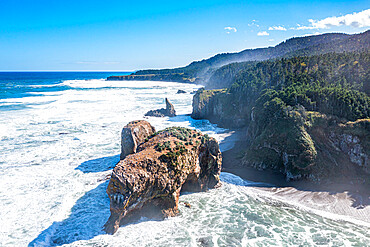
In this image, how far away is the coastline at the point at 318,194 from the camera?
21172 mm

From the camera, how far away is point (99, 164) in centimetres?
3048

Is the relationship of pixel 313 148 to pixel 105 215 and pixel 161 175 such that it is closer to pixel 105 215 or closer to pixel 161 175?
pixel 161 175

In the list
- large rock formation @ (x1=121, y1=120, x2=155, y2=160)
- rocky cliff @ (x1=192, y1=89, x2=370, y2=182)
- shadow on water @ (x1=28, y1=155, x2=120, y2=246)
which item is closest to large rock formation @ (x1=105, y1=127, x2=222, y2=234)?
shadow on water @ (x1=28, y1=155, x2=120, y2=246)

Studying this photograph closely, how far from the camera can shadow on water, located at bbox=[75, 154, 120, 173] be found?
29.1 metres

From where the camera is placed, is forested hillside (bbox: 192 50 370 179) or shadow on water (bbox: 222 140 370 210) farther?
forested hillside (bbox: 192 50 370 179)

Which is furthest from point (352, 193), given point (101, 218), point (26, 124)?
point (26, 124)

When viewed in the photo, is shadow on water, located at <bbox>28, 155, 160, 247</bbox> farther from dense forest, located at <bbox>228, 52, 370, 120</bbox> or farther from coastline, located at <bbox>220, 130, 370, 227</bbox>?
dense forest, located at <bbox>228, 52, 370, 120</bbox>

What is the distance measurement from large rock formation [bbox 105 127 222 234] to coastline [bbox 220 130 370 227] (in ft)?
17.8

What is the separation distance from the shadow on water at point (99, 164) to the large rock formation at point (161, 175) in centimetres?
783

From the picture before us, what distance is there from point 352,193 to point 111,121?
152 feet

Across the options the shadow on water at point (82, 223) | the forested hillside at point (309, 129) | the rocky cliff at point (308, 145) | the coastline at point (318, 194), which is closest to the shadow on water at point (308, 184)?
the coastline at point (318, 194)

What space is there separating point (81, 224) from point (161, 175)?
7.77 meters

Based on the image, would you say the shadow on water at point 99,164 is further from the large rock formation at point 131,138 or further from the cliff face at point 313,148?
the cliff face at point 313,148

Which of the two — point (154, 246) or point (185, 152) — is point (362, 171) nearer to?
point (185, 152)
